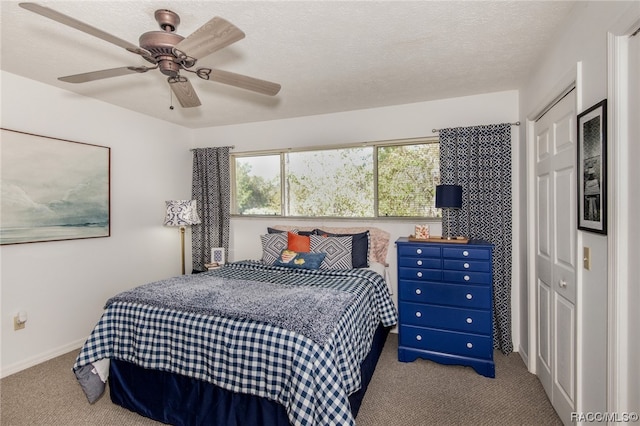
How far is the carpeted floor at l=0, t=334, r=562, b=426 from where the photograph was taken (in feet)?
6.93

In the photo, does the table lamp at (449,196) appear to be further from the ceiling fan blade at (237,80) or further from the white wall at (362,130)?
the ceiling fan blade at (237,80)

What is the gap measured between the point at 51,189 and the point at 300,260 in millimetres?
2371

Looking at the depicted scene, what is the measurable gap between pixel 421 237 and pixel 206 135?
3237mm

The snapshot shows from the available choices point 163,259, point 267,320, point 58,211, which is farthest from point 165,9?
point 163,259

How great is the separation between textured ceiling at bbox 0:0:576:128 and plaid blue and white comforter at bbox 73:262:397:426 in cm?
178

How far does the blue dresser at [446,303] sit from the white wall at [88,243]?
2985mm

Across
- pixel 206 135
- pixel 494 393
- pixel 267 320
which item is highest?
pixel 206 135

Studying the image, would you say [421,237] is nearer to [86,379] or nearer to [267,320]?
[267,320]

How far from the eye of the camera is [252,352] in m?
1.77

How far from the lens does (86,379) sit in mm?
2217

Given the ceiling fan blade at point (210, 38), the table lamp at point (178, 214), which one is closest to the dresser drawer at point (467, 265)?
the ceiling fan blade at point (210, 38)

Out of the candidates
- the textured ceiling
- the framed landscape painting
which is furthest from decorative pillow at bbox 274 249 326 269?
the framed landscape painting

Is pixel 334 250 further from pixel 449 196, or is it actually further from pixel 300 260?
pixel 449 196

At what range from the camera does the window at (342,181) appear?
3.53 meters
